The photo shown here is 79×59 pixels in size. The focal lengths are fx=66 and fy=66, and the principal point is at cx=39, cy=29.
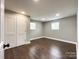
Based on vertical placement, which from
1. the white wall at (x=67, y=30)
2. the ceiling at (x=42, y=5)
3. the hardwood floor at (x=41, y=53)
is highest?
the ceiling at (x=42, y=5)

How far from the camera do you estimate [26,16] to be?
18.0 feet

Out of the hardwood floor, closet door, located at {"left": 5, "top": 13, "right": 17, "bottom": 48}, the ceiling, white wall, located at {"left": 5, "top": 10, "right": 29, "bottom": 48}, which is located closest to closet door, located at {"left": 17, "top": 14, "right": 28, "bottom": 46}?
white wall, located at {"left": 5, "top": 10, "right": 29, "bottom": 48}

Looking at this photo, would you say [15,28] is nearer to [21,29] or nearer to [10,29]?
[10,29]

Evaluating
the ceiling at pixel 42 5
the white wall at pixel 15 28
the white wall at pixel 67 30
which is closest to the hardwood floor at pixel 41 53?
the white wall at pixel 15 28

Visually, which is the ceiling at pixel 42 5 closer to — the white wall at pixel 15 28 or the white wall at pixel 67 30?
the white wall at pixel 15 28

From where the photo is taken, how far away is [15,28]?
446cm

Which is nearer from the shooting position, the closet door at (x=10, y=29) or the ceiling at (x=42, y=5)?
the ceiling at (x=42, y=5)

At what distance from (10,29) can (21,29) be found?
948 mm

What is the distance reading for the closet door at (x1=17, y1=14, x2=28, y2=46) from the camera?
15.5ft

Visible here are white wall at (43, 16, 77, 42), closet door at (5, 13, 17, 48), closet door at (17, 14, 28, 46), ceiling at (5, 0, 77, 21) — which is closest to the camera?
ceiling at (5, 0, 77, 21)

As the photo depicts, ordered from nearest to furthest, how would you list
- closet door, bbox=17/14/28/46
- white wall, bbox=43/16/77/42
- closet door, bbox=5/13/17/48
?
closet door, bbox=5/13/17/48 < closet door, bbox=17/14/28/46 < white wall, bbox=43/16/77/42

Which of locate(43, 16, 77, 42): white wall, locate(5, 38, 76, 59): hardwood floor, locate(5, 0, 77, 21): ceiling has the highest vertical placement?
locate(5, 0, 77, 21): ceiling

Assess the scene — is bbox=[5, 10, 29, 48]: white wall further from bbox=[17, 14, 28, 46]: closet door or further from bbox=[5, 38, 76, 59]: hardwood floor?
bbox=[5, 38, 76, 59]: hardwood floor

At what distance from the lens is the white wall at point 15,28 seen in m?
4.03
